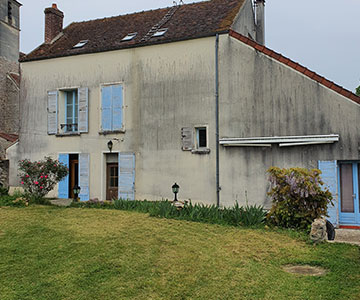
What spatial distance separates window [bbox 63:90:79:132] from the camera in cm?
1489

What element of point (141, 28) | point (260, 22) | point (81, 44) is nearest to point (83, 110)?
point (81, 44)

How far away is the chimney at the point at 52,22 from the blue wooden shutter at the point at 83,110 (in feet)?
13.1

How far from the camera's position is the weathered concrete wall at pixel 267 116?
1069 centimetres

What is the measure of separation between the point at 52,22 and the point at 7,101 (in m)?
8.60

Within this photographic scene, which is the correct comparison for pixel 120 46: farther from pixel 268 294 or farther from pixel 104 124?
pixel 268 294

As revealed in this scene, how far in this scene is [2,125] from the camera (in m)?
22.7

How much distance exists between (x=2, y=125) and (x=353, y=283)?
2260 centimetres

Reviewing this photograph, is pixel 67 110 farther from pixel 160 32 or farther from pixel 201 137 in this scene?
pixel 201 137

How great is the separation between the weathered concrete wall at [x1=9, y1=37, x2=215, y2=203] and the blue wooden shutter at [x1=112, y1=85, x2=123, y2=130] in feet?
0.67

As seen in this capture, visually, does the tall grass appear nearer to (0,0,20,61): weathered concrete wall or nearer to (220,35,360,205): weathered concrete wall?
(220,35,360,205): weathered concrete wall

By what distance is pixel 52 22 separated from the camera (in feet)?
55.1

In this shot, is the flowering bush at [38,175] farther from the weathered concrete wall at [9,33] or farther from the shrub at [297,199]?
→ the weathered concrete wall at [9,33]

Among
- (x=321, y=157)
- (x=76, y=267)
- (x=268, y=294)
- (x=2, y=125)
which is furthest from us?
(x=2, y=125)

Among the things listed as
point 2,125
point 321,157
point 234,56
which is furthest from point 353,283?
point 2,125
